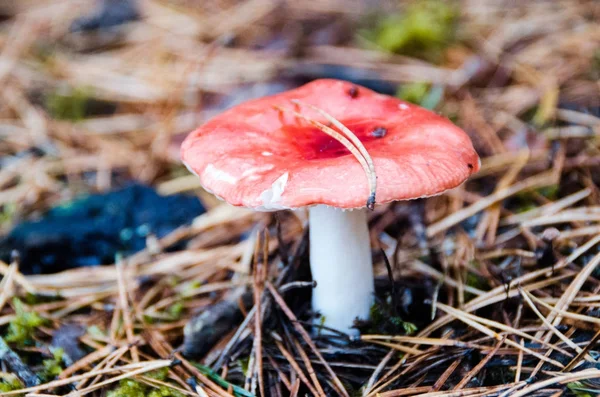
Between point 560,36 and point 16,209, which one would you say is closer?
point 16,209

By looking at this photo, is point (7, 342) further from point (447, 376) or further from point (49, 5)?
point (49, 5)

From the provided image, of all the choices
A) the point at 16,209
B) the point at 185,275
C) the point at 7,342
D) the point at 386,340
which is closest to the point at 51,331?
the point at 7,342

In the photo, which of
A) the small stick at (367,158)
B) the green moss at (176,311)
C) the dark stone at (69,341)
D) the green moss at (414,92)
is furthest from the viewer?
the green moss at (414,92)

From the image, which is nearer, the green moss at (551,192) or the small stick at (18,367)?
the small stick at (18,367)

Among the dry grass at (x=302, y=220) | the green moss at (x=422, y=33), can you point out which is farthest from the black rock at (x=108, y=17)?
the green moss at (x=422, y=33)

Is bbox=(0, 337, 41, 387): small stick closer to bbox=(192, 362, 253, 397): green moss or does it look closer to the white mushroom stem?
bbox=(192, 362, 253, 397): green moss

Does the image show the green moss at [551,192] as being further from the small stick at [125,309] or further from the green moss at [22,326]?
the green moss at [22,326]

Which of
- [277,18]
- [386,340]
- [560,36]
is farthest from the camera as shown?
[277,18]
